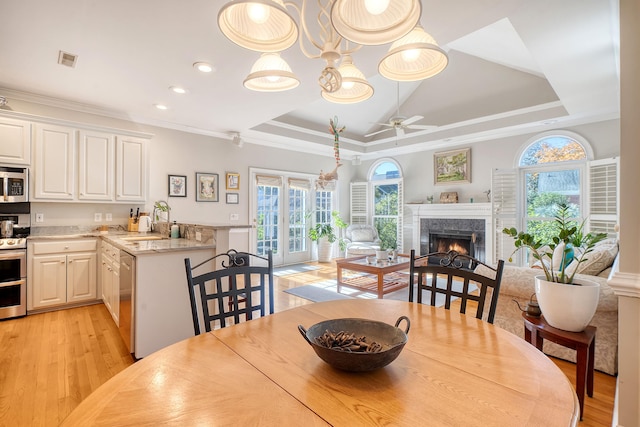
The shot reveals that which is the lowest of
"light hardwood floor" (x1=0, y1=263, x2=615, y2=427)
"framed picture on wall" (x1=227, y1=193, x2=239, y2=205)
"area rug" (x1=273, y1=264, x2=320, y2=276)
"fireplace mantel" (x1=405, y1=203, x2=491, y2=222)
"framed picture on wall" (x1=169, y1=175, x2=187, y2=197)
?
"light hardwood floor" (x1=0, y1=263, x2=615, y2=427)

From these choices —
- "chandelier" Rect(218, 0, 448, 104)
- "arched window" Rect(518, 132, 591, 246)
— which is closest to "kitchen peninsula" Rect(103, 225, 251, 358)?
"chandelier" Rect(218, 0, 448, 104)

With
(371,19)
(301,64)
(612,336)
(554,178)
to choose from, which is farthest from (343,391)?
(554,178)

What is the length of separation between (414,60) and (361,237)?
18.0 ft

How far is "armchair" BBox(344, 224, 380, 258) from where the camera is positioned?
6496 mm

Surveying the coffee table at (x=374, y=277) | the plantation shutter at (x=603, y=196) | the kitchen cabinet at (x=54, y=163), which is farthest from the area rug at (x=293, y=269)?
the plantation shutter at (x=603, y=196)

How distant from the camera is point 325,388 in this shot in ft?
2.77

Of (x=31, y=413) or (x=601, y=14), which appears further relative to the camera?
(x=601, y=14)

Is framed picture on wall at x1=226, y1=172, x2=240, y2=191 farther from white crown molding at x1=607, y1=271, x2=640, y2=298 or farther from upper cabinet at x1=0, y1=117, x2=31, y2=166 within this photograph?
white crown molding at x1=607, y1=271, x2=640, y2=298

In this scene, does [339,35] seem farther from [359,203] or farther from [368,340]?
[359,203]

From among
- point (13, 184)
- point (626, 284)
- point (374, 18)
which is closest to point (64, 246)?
point (13, 184)

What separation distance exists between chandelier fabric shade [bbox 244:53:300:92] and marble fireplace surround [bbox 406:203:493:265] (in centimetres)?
490

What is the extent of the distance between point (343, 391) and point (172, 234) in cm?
313

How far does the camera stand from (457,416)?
28.7 inches

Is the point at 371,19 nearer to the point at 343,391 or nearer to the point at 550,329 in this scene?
the point at 343,391
